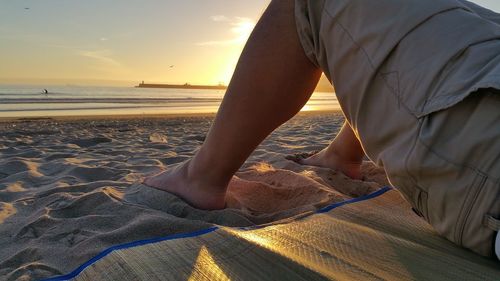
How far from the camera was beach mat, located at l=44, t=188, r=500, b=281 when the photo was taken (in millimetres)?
808

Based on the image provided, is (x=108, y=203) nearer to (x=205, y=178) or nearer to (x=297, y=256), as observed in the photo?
(x=205, y=178)

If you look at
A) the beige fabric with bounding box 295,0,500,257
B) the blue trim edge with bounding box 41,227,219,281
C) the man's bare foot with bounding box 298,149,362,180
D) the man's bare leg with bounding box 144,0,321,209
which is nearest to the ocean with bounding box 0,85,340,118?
the man's bare foot with bounding box 298,149,362,180

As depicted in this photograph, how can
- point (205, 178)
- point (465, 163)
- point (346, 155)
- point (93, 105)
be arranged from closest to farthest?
point (465, 163), point (205, 178), point (346, 155), point (93, 105)

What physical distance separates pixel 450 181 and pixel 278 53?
21.4 inches

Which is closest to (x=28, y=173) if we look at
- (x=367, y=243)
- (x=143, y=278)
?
(x=143, y=278)

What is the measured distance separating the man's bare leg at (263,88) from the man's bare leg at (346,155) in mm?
812

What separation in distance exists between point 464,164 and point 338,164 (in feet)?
4.17

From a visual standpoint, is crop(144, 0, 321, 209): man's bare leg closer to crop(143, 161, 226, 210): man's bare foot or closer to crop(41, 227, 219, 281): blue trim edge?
crop(143, 161, 226, 210): man's bare foot

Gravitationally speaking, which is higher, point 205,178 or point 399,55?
point 399,55

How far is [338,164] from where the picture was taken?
203cm

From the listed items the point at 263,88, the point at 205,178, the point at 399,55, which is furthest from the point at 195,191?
the point at 399,55

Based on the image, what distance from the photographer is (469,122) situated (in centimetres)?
76

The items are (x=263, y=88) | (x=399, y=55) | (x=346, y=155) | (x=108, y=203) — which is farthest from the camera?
(x=346, y=155)

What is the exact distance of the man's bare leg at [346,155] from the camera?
6.44ft
